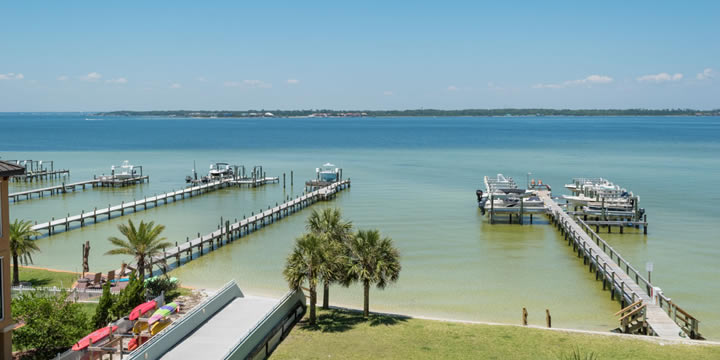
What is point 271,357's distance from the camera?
60.0ft

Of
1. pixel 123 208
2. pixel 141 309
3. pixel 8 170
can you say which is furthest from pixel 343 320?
pixel 123 208

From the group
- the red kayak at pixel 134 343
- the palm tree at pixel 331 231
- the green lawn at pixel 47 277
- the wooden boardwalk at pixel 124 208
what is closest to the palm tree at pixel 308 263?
the palm tree at pixel 331 231

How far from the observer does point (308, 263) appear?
2075 centimetres

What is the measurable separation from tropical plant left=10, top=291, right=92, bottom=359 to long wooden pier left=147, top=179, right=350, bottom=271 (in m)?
10.4

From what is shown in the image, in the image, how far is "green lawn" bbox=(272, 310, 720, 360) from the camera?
18266 mm

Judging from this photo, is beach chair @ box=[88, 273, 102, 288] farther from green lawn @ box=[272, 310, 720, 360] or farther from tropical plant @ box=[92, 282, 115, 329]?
green lawn @ box=[272, 310, 720, 360]

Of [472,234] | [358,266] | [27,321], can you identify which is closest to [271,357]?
[358,266]

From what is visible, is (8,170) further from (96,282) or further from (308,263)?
(96,282)

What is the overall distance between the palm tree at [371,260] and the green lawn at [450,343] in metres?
1.76

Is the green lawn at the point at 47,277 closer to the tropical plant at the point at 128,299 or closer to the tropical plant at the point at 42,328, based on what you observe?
the tropical plant at the point at 128,299

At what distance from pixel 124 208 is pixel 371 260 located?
35021mm

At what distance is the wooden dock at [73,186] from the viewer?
57516 mm

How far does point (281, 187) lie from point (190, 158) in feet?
136

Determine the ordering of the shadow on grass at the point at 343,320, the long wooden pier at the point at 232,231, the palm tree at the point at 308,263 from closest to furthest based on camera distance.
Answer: the palm tree at the point at 308,263 → the shadow on grass at the point at 343,320 → the long wooden pier at the point at 232,231
